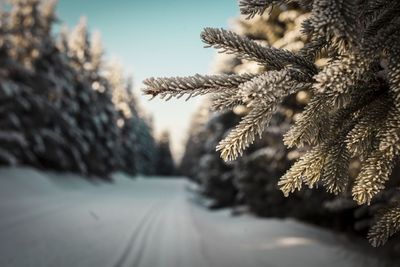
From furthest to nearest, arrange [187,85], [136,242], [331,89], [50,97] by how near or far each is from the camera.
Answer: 1. [50,97]
2. [136,242]
3. [187,85]
4. [331,89]

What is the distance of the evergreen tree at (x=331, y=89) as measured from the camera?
4.13 feet

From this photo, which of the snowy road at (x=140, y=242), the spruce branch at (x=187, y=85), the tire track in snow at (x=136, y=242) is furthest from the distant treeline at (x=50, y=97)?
the spruce branch at (x=187, y=85)

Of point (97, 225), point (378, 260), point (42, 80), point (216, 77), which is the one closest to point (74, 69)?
point (42, 80)

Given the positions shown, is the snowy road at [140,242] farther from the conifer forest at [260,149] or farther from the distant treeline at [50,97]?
the distant treeline at [50,97]

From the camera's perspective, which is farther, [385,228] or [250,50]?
[385,228]

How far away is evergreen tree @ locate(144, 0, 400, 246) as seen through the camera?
4.13 ft

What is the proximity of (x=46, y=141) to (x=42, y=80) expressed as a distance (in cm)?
345

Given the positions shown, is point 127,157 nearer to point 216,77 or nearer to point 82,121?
point 82,121

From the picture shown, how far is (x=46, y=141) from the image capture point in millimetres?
19609

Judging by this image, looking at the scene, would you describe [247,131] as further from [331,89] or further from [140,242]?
[140,242]

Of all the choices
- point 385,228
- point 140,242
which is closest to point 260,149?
point 140,242

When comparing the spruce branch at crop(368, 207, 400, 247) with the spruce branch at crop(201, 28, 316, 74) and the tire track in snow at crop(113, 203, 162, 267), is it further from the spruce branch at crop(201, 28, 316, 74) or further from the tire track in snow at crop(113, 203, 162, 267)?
the tire track in snow at crop(113, 203, 162, 267)

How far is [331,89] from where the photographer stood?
1263 millimetres

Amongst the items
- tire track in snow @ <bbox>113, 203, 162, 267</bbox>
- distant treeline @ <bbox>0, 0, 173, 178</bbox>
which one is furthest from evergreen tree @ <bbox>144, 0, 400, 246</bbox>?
distant treeline @ <bbox>0, 0, 173, 178</bbox>
